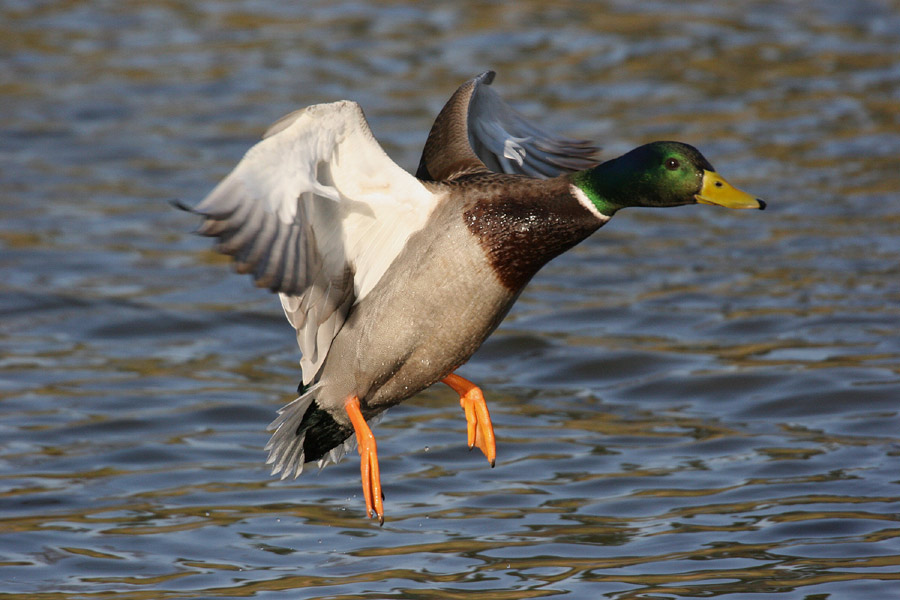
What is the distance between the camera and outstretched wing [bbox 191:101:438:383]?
4.98m

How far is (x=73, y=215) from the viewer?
1077cm

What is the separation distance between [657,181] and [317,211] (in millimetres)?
1202

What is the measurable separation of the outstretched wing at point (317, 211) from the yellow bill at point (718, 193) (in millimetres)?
967

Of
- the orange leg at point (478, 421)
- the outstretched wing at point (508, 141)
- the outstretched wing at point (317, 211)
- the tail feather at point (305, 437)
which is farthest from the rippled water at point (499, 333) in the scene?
the outstretched wing at point (508, 141)

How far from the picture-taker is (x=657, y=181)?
5379 mm

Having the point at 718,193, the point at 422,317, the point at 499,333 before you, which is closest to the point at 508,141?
the point at 422,317

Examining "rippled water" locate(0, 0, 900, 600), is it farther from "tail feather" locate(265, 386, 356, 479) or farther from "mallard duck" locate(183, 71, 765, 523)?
"mallard duck" locate(183, 71, 765, 523)

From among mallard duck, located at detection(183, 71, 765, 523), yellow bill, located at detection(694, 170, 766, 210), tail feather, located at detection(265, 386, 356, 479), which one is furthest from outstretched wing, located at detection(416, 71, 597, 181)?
yellow bill, located at detection(694, 170, 766, 210)

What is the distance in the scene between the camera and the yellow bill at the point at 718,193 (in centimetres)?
523

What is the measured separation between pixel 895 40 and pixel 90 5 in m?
7.75

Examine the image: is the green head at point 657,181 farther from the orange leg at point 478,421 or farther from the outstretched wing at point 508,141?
the outstretched wing at point 508,141

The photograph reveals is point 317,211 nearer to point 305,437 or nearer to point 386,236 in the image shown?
point 386,236

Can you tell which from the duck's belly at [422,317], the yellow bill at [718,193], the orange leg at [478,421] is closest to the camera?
the yellow bill at [718,193]

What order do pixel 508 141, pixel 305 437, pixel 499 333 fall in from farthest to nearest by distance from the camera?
pixel 499 333, pixel 508 141, pixel 305 437
